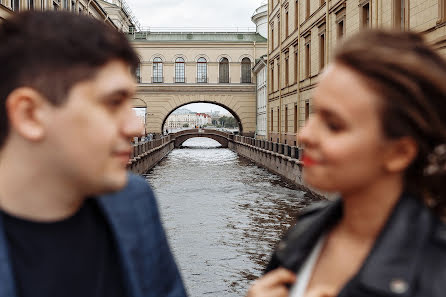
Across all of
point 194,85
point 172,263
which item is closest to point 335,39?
point 172,263

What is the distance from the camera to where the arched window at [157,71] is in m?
45.7

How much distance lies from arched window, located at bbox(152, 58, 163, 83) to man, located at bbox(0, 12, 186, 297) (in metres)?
45.0

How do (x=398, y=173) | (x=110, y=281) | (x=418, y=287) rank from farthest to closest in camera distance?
(x=110, y=281) < (x=398, y=173) < (x=418, y=287)

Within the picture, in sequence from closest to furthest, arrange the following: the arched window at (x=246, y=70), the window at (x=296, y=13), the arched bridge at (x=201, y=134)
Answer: the window at (x=296, y=13) → the arched window at (x=246, y=70) → the arched bridge at (x=201, y=134)

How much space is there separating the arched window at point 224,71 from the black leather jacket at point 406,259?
4573 cm

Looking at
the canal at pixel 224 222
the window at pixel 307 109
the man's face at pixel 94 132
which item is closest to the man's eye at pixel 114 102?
the man's face at pixel 94 132

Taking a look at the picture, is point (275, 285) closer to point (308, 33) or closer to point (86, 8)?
point (308, 33)

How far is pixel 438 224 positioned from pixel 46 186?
3.28 ft

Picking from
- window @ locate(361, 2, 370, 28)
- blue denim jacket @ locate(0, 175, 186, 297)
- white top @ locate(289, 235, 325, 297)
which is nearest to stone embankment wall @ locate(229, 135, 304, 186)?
window @ locate(361, 2, 370, 28)

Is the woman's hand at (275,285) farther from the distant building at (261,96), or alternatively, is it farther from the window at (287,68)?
the distant building at (261,96)

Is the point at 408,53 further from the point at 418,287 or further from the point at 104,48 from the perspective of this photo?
the point at 104,48

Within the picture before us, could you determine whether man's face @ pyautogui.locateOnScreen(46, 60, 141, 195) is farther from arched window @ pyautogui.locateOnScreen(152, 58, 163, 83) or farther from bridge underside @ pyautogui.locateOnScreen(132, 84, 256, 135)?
arched window @ pyautogui.locateOnScreen(152, 58, 163, 83)

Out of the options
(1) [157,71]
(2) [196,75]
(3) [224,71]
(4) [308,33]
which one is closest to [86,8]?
(4) [308,33]

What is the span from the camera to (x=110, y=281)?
5.05 feet
